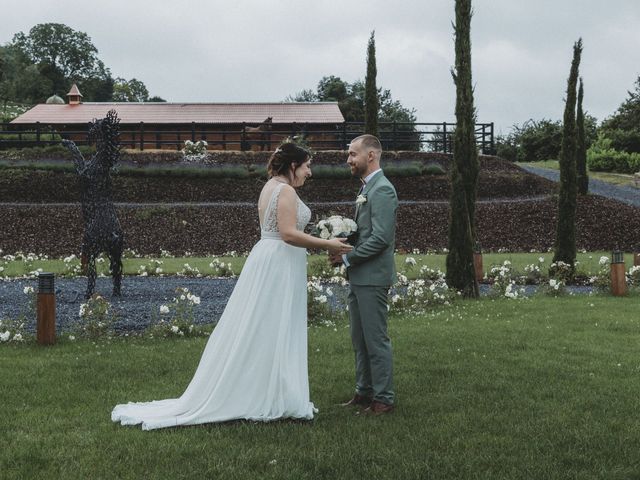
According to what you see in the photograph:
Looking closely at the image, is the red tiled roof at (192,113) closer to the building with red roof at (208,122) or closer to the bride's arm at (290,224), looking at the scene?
the building with red roof at (208,122)

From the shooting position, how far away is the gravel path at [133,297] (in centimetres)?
990

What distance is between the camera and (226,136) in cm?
3750

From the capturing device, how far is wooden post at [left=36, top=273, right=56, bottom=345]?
320 inches

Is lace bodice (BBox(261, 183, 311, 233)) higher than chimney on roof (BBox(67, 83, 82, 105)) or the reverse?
the reverse

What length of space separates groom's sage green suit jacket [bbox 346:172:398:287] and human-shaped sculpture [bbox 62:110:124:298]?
21.8 ft

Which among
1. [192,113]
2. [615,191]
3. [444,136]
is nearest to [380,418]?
[615,191]

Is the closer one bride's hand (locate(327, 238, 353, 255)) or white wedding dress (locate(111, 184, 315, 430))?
white wedding dress (locate(111, 184, 315, 430))

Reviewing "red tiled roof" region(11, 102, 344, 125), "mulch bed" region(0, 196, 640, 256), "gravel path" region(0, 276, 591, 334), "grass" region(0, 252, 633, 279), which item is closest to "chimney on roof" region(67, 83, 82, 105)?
"red tiled roof" region(11, 102, 344, 125)

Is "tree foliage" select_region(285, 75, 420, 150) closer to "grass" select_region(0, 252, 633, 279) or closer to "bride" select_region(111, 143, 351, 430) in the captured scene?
"grass" select_region(0, 252, 633, 279)

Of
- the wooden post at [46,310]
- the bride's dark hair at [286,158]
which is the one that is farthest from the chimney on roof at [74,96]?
the bride's dark hair at [286,158]

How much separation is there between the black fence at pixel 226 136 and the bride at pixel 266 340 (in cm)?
2883

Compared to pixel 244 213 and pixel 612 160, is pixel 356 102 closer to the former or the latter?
pixel 612 160

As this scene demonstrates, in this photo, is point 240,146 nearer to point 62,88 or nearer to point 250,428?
point 250,428

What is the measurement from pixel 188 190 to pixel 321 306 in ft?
61.2
